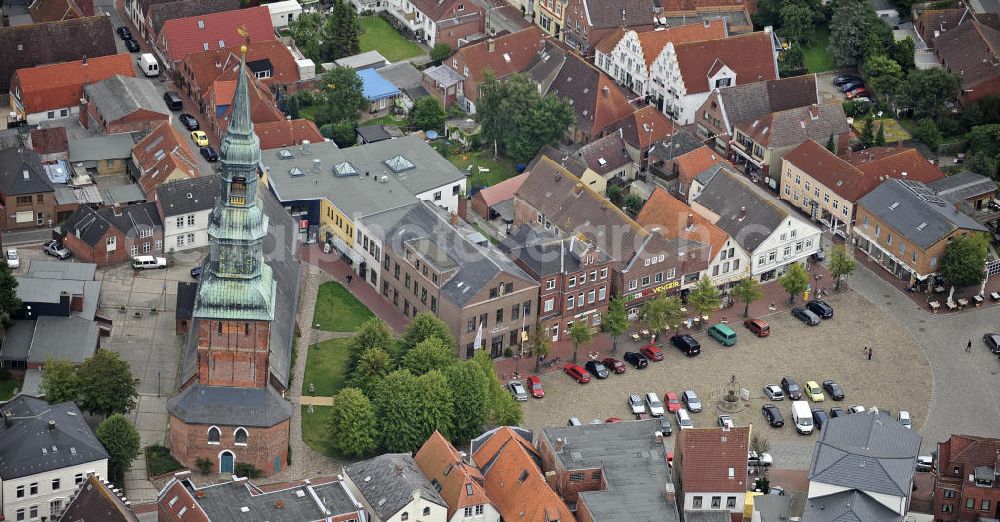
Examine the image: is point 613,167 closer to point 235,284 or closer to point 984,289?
point 984,289

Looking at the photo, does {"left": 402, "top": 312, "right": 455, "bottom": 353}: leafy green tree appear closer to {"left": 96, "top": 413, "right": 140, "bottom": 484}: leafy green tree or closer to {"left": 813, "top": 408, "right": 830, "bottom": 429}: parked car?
{"left": 96, "top": 413, "right": 140, "bottom": 484}: leafy green tree

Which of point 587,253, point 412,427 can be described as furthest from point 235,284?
point 587,253

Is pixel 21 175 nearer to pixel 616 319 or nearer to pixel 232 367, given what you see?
pixel 232 367

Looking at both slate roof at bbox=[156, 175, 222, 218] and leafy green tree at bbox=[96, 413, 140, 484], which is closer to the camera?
leafy green tree at bbox=[96, 413, 140, 484]

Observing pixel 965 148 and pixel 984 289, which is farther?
pixel 965 148

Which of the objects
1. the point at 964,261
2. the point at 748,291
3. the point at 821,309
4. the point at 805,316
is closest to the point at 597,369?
the point at 748,291

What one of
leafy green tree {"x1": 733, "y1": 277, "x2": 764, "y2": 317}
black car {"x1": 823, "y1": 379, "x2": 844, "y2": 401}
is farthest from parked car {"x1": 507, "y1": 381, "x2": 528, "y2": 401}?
black car {"x1": 823, "y1": 379, "x2": 844, "y2": 401}
